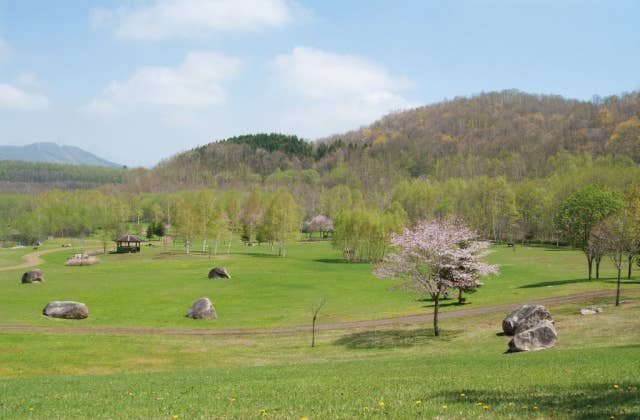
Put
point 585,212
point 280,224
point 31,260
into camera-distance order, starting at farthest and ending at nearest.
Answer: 1. point 280,224
2. point 31,260
3. point 585,212

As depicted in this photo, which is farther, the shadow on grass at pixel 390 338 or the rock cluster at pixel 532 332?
the shadow on grass at pixel 390 338

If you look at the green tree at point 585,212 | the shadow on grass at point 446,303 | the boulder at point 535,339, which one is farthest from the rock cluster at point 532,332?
the green tree at point 585,212

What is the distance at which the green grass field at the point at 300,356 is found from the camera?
13797 millimetres

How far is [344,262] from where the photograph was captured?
99.9 m

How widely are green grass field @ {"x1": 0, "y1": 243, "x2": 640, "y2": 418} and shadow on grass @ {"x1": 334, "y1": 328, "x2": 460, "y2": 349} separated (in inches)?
6.1

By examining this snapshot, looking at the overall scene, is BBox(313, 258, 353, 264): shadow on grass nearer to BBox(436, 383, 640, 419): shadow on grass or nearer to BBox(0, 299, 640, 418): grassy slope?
BBox(0, 299, 640, 418): grassy slope

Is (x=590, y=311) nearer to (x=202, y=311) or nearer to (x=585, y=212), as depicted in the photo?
(x=585, y=212)

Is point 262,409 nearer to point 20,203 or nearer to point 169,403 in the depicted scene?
point 169,403

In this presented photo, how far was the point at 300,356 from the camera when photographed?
107 feet

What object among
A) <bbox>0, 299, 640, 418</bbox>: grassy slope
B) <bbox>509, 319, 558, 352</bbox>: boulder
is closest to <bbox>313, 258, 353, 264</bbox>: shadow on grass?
<bbox>0, 299, 640, 418</bbox>: grassy slope

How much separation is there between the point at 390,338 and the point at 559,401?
81.6 ft

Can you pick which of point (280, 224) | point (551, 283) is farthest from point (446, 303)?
point (280, 224)

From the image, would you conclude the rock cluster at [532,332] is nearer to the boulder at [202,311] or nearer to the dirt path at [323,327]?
the dirt path at [323,327]

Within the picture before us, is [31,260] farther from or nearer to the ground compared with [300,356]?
nearer to the ground
